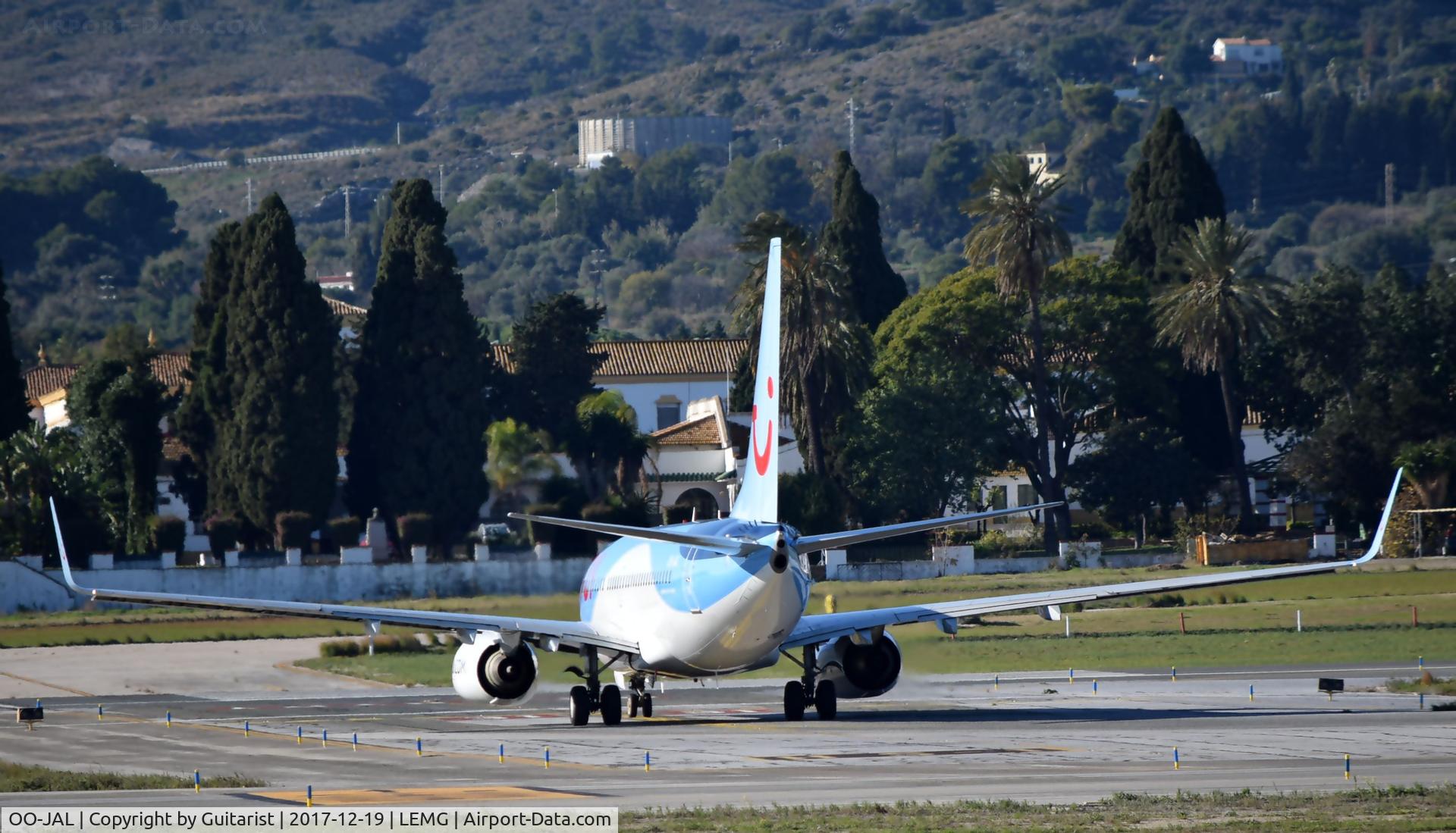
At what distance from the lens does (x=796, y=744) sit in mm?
34031

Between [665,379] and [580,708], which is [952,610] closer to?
[580,708]

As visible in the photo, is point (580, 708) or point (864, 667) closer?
point (580, 708)

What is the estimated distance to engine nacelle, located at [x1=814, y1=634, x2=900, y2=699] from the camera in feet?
131

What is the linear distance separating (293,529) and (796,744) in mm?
67122

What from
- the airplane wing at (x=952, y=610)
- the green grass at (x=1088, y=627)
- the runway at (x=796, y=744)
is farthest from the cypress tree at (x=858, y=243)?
the airplane wing at (x=952, y=610)

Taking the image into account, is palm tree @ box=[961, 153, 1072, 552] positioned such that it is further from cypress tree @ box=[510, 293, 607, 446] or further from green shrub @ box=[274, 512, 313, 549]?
green shrub @ box=[274, 512, 313, 549]

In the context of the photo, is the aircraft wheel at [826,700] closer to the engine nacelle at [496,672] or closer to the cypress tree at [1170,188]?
the engine nacelle at [496,672]

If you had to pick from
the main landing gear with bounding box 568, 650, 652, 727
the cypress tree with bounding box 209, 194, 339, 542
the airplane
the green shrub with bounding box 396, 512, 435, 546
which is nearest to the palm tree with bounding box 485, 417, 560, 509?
the green shrub with bounding box 396, 512, 435, 546

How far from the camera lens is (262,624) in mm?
74625

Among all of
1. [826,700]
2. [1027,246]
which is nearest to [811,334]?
[1027,246]

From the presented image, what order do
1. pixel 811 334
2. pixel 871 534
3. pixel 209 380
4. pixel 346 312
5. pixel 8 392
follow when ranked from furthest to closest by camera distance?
pixel 346 312, pixel 811 334, pixel 209 380, pixel 8 392, pixel 871 534

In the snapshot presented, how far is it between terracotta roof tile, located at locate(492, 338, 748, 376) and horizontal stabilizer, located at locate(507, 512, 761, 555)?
120 m

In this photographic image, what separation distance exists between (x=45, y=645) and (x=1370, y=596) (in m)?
42.4

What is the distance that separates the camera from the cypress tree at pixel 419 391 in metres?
103
